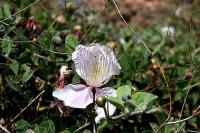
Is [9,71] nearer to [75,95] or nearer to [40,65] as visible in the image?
[40,65]

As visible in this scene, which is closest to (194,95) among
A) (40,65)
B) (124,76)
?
(124,76)

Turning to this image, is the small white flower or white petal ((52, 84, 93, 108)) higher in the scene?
the small white flower

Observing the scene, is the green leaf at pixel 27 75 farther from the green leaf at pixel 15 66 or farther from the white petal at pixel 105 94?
the white petal at pixel 105 94

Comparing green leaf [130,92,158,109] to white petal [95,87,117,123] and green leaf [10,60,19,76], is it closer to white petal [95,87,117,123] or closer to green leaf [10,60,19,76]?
Result: white petal [95,87,117,123]

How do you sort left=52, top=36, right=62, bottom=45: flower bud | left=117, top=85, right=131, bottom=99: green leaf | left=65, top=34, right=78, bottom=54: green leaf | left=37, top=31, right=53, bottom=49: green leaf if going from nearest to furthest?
left=117, top=85, right=131, bottom=99: green leaf, left=65, top=34, right=78, bottom=54: green leaf, left=37, top=31, right=53, bottom=49: green leaf, left=52, top=36, right=62, bottom=45: flower bud

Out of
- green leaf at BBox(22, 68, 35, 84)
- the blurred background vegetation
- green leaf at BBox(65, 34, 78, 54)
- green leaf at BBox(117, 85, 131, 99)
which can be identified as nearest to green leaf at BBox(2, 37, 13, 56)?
the blurred background vegetation
